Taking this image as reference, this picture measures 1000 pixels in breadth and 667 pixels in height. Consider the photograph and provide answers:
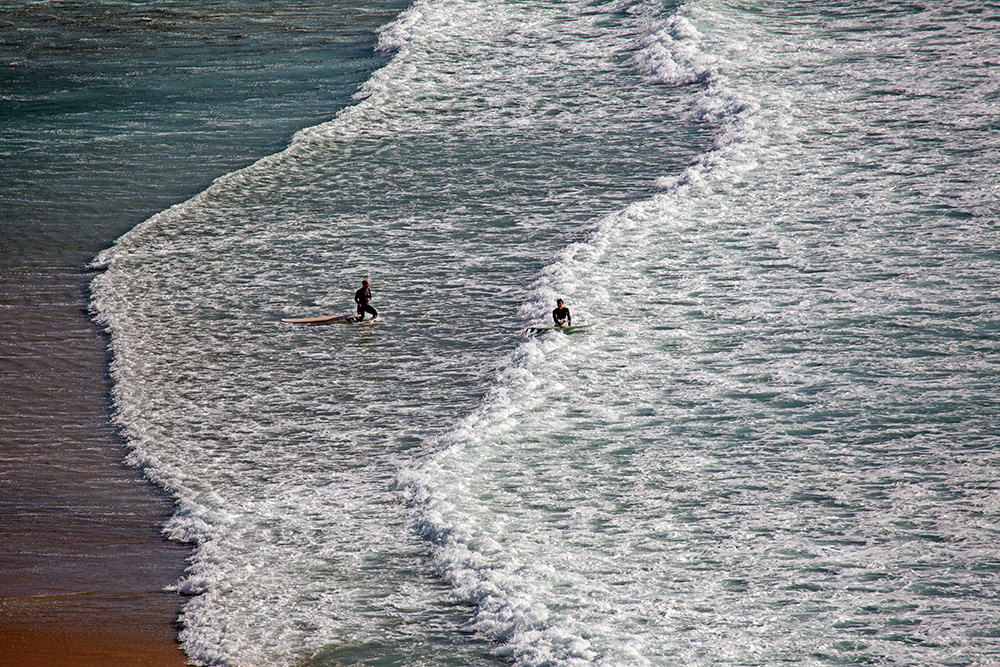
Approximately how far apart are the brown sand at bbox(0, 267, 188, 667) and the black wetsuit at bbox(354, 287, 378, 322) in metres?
3.85

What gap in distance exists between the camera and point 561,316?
51.6ft

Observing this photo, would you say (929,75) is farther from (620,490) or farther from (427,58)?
(620,490)

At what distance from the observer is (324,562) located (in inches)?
430

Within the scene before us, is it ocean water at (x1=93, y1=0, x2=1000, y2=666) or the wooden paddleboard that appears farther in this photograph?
the wooden paddleboard

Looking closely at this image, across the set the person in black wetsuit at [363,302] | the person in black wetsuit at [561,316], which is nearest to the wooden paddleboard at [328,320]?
the person in black wetsuit at [363,302]

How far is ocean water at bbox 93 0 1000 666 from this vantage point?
1020 centimetres

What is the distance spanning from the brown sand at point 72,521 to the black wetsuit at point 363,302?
385cm

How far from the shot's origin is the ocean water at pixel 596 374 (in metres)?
10.2

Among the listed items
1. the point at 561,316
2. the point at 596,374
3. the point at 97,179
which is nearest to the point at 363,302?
the point at 561,316

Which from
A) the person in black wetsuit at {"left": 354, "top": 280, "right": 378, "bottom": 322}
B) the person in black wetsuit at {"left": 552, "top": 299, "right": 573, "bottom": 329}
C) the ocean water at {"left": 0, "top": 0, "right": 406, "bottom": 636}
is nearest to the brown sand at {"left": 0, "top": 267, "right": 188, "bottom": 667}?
the ocean water at {"left": 0, "top": 0, "right": 406, "bottom": 636}

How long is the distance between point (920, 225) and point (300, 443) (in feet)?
39.1

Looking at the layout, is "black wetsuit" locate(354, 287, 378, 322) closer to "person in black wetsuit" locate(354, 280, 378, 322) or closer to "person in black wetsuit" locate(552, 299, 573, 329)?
"person in black wetsuit" locate(354, 280, 378, 322)

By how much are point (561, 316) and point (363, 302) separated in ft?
10.4

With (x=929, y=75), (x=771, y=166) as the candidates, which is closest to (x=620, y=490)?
(x=771, y=166)
